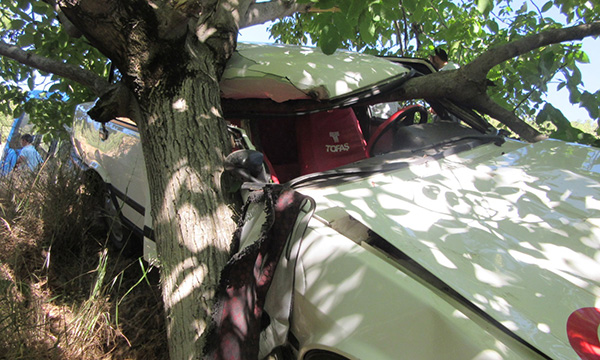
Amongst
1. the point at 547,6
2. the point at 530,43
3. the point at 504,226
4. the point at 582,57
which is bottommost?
the point at 504,226

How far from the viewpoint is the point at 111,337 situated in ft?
7.79

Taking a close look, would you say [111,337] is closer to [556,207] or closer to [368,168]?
[368,168]

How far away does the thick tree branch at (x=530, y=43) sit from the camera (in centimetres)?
296

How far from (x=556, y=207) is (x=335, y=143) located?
1.56 metres

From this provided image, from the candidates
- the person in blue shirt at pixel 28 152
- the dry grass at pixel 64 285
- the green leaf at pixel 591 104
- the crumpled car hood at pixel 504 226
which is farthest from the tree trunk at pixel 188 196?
the person in blue shirt at pixel 28 152

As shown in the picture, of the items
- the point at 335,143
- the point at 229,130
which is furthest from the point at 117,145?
the point at 335,143

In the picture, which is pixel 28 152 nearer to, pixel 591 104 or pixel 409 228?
pixel 409 228

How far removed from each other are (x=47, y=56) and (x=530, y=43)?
424 cm

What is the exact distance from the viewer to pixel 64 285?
2629 millimetres

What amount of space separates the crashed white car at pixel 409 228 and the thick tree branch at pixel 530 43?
48cm

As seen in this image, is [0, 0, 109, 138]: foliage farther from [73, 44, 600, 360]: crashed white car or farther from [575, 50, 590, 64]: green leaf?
[575, 50, 590, 64]: green leaf

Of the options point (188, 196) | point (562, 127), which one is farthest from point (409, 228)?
point (562, 127)

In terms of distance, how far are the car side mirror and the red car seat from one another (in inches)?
40.0

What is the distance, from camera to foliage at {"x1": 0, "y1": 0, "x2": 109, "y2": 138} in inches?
146
